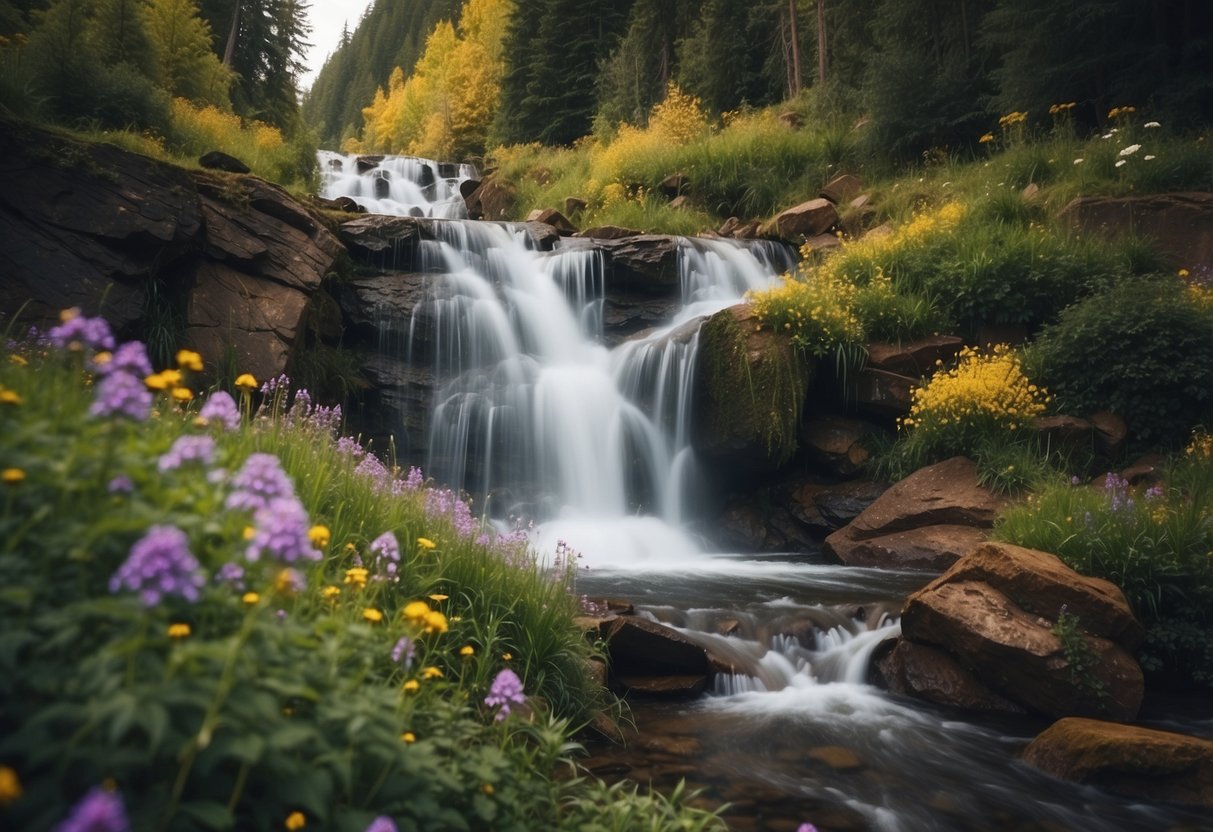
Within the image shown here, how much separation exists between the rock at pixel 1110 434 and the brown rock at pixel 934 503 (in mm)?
1314

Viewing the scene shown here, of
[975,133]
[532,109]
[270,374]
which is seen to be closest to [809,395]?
[270,374]

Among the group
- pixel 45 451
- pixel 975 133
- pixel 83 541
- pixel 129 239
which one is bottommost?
pixel 83 541

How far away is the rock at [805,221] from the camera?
13820mm

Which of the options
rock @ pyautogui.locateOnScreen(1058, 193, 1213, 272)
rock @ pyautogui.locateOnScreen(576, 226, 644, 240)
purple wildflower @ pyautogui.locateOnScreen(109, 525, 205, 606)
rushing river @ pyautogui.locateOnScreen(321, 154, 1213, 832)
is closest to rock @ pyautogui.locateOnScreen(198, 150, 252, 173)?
rushing river @ pyautogui.locateOnScreen(321, 154, 1213, 832)

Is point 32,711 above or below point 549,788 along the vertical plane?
above

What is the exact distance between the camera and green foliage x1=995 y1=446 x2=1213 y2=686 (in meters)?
5.51

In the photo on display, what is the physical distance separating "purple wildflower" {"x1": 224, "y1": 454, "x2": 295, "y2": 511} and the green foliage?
19.2ft

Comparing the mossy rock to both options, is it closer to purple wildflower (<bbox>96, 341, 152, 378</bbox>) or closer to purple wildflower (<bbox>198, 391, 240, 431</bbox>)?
purple wildflower (<bbox>198, 391, 240, 431</bbox>)

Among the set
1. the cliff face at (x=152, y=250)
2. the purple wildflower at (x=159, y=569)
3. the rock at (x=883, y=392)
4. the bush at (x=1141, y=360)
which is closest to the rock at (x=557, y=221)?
the cliff face at (x=152, y=250)

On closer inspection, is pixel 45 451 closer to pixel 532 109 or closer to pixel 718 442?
pixel 718 442

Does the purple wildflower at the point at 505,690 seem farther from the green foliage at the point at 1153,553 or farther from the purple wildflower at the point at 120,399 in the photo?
the green foliage at the point at 1153,553

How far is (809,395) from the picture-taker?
996 cm

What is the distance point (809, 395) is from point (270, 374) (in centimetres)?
622

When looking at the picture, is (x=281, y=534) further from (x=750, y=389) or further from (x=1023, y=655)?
(x=750, y=389)
